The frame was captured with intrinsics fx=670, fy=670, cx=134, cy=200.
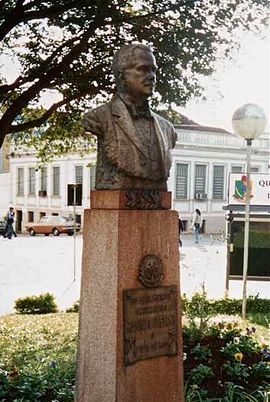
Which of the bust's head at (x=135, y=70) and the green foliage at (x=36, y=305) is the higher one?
the bust's head at (x=135, y=70)

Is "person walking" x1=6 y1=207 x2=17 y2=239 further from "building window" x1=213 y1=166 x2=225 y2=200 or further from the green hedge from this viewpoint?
the green hedge

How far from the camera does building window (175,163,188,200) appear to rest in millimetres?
31938

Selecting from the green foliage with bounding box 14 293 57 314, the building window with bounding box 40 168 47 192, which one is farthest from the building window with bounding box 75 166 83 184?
the green foliage with bounding box 14 293 57 314

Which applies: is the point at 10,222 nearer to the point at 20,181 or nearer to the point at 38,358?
the point at 20,181

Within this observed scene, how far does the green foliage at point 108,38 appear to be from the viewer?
9.77 m

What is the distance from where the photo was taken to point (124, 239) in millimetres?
4316

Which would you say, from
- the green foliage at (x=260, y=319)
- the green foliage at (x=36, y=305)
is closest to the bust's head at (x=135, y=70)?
the green foliage at (x=260, y=319)

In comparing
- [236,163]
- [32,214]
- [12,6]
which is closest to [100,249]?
[12,6]

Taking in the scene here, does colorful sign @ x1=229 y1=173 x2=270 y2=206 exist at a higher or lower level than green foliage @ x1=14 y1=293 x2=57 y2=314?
higher

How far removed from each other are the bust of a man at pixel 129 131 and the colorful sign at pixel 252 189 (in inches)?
286

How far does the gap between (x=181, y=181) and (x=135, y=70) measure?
28.3 metres

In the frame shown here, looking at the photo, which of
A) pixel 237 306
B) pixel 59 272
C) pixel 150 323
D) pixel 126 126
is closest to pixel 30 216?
pixel 59 272

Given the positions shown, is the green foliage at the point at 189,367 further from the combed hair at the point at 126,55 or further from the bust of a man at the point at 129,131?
the combed hair at the point at 126,55

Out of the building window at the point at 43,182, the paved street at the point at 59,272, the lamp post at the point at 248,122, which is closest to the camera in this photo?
the lamp post at the point at 248,122
